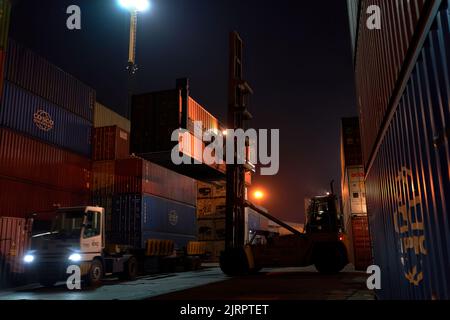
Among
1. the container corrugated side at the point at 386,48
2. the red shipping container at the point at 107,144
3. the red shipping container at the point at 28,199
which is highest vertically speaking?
the red shipping container at the point at 107,144

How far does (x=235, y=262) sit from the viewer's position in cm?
1759

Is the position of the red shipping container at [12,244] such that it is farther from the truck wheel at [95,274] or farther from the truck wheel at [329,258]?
the truck wheel at [329,258]

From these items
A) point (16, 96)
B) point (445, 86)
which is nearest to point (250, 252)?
point (16, 96)

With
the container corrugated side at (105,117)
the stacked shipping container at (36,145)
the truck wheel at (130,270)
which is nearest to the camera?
the stacked shipping container at (36,145)

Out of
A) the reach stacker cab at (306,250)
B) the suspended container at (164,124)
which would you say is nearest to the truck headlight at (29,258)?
the reach stacker cab at (306,250)

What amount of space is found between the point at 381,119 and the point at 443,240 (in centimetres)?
320

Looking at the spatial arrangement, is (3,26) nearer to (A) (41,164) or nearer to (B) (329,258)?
(A) (41,164)

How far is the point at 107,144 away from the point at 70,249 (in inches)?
397

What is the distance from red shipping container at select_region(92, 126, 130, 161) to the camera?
23.0 m

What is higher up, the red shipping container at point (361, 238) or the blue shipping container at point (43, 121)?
the blue shipping container at point (43, 121)

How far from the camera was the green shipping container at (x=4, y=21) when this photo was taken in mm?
13250

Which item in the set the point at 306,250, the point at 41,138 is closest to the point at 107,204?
Answer: the point at 41,138

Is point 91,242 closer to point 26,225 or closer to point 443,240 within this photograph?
point 26,225

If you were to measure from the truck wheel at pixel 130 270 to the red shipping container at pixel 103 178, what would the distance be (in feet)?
18.3
